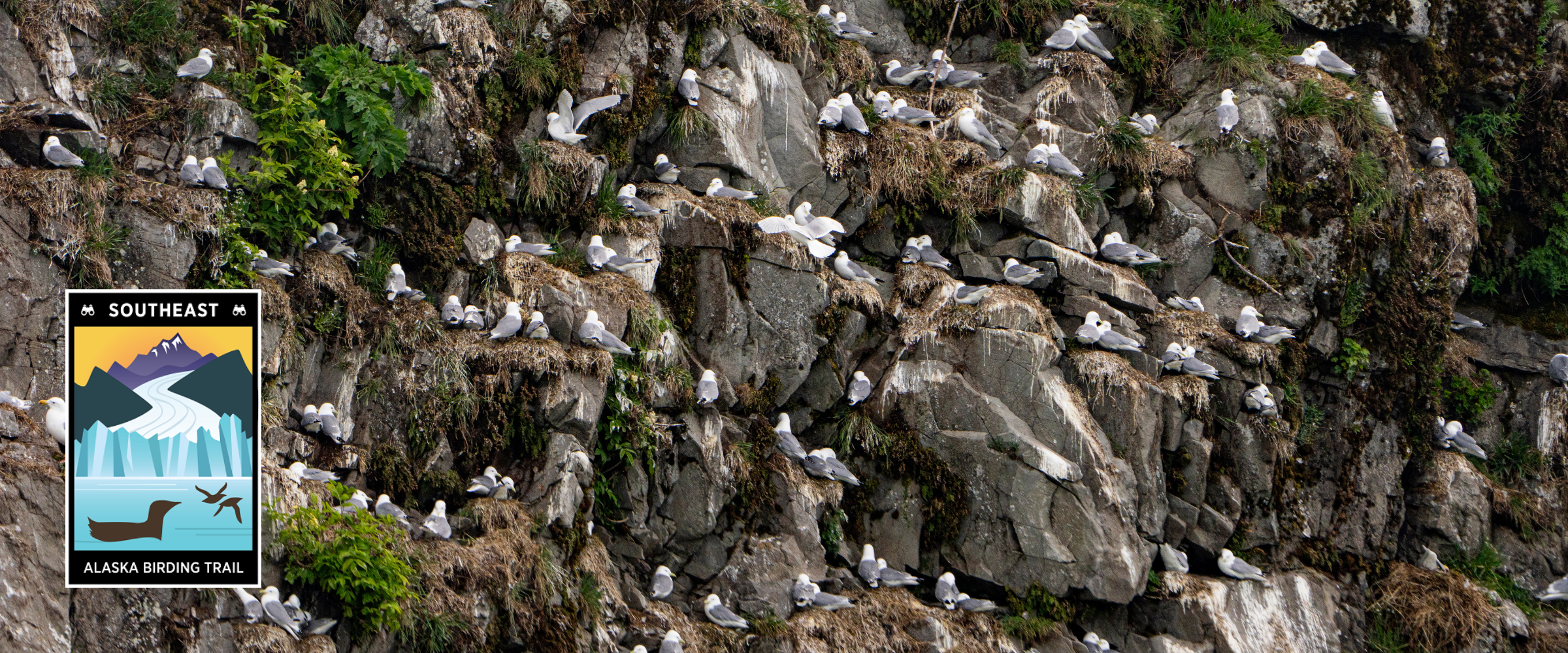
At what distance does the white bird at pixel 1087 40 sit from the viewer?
1159cm

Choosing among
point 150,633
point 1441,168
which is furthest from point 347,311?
point 1441,168

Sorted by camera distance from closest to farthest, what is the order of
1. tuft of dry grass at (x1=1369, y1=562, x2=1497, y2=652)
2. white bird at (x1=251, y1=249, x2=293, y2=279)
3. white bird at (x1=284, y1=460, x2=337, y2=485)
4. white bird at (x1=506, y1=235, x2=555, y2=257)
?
white bird at (x1=284, y1=460, x2=337, y2=485) → white bird at (x1=251, y1=249, x2=293, y2=279) → white bird at (x1=506, y1=235, x2=555, y2=257) → tuft of dry grass at (x1=1369, y1=562, x2=1497, y2=652)

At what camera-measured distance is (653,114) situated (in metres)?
9.98

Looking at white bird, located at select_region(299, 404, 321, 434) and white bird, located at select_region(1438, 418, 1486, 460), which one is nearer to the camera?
white bird, located at select_region(299, 404, 321, 434)

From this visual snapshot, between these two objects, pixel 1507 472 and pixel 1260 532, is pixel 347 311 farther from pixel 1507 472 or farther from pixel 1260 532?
pixel 1507 472

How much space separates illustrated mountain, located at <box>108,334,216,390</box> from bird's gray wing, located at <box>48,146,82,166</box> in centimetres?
302

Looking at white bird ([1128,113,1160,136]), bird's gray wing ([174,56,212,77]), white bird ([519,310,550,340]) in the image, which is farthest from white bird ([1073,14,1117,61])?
bird's gray wing ([174,56,212,77])

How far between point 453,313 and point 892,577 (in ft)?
12.4

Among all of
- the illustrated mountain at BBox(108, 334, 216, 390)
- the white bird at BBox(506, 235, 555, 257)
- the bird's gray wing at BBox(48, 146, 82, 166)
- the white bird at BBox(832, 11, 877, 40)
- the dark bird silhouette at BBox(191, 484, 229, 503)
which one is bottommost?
the dark bird silhouette at BBox(191, 484, 229, 503)

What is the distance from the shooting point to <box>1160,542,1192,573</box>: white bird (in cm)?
959

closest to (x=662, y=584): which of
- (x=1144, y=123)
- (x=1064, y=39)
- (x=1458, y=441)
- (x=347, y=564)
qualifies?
(x=347, y=564)

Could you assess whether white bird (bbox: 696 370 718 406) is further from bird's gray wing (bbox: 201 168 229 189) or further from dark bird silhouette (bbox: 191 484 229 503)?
dark bird silhouette (bbox: 191 484 229 503)

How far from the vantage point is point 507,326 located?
326 inches

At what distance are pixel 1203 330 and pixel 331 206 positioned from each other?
7.08m
